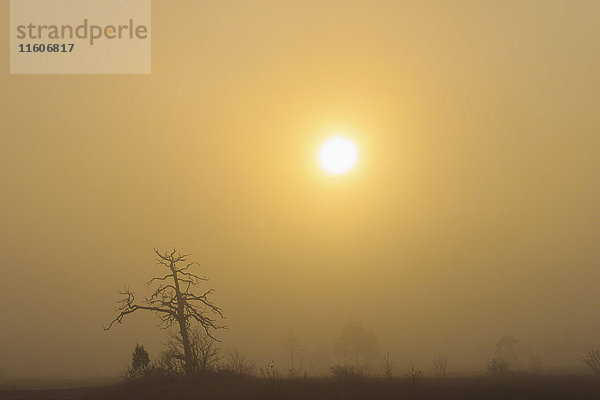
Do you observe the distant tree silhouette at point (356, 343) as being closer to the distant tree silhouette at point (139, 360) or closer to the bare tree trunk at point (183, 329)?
the distant tree silhouette at point (139, 360)

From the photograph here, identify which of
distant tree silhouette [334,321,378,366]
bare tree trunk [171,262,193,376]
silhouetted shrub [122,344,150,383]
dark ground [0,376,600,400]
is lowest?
distant tree silhouette [334,321,378,366]

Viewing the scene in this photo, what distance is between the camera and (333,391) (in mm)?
22984

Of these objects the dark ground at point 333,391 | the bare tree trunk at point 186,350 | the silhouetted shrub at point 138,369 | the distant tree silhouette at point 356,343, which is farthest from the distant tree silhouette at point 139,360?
the distant tree silhouette at point 356,343

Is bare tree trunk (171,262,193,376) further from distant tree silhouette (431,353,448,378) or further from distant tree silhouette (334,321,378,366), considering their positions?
distant tree silhouette (334,321,378,366)

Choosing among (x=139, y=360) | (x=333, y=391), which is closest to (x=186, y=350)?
(x=139, y=360)

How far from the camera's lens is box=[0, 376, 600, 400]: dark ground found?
22.1 m

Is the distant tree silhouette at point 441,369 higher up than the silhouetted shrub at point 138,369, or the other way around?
the silhouetted shrub at point 138,369

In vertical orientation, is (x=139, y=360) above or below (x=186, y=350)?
below

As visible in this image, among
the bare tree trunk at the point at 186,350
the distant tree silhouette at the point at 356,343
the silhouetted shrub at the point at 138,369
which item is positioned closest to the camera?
the silhouetted shrub at the point at 138,369

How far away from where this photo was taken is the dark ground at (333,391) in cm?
2208

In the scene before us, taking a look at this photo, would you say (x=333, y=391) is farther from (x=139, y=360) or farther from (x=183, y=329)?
(x=139, y=360)

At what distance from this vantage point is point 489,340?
13662 cm

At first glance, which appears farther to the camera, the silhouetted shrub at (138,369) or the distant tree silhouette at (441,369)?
the distant tree silhouette at (441,369)

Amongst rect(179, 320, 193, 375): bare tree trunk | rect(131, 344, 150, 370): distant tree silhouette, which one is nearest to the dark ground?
rect(179, 320, 193, 375): bare tree trunk
